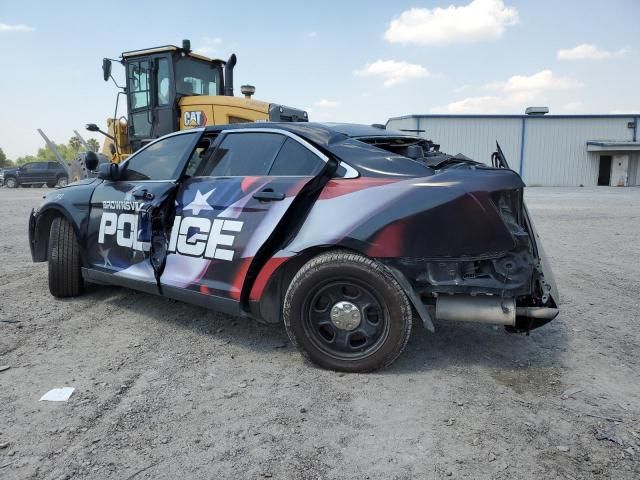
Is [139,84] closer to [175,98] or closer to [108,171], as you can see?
[175,98]

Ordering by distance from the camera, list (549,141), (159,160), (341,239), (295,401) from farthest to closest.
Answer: (549,141), (159,160), (341,239), (295,401)

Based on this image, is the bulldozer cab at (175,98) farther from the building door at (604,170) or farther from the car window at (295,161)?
the building door at (604,170)

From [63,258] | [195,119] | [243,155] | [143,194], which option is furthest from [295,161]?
[195,119]

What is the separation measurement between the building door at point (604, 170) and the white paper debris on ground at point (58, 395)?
39.3 meters

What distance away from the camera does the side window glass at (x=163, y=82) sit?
31.4 feet

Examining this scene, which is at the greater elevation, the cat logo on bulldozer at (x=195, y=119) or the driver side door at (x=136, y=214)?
the cat logo on bulldozer at (x=195, y=119)

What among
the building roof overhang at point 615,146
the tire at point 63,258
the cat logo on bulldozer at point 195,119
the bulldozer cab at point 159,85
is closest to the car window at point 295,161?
the tire at point 63,258

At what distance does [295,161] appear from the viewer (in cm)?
344

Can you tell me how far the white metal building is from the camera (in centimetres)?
3388

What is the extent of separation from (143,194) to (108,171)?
618mm

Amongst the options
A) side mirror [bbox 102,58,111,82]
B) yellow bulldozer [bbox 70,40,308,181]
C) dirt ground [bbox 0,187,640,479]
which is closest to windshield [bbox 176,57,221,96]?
yellow bulldozer [bbox 70,40,308,181]

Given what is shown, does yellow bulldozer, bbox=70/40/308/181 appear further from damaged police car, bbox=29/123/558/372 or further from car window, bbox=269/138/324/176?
car window, bbox=269/138/324/176

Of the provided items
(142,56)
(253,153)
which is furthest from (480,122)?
(253,153)

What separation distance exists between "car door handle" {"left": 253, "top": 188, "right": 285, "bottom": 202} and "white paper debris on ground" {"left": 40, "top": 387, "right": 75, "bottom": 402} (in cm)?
169
